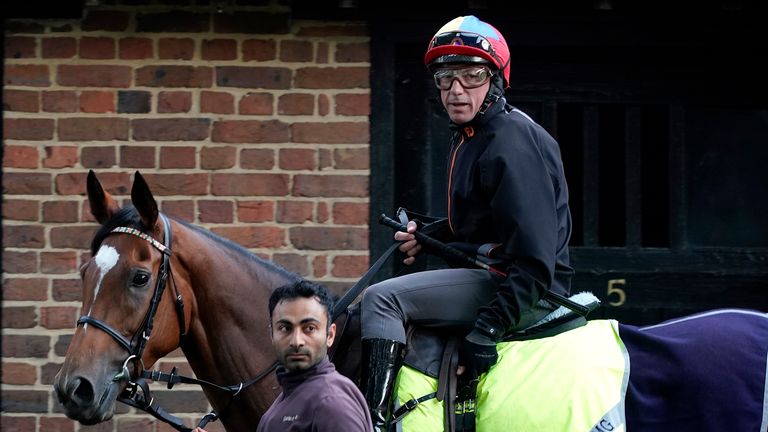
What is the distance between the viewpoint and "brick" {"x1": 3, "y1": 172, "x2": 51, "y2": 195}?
5520mm

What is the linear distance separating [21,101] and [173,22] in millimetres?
910

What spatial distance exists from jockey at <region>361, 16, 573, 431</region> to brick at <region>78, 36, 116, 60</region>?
2.54 m

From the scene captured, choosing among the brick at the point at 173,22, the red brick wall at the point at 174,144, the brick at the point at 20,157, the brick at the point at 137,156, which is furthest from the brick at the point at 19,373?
the brick at the point at 173,22

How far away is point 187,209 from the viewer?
552 centimetres

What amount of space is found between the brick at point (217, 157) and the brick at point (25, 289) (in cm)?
103

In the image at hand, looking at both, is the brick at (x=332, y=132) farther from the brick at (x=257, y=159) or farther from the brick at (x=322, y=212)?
the brick at (x=322, y=212)

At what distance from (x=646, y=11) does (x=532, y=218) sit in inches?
112

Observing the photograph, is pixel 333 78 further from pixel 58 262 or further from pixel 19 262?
pixel 19 262

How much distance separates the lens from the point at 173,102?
557 cm

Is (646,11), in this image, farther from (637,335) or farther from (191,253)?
(191,253)

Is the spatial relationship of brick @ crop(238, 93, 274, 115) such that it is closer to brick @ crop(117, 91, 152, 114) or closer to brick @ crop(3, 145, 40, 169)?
brick @ crop(117, 91, 152, 114)

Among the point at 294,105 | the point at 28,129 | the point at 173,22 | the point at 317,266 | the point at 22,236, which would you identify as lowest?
the point at 317,266

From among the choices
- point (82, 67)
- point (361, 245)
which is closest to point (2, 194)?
point (82, 67)

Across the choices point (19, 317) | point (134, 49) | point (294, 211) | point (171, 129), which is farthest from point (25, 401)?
point (134, 49)
